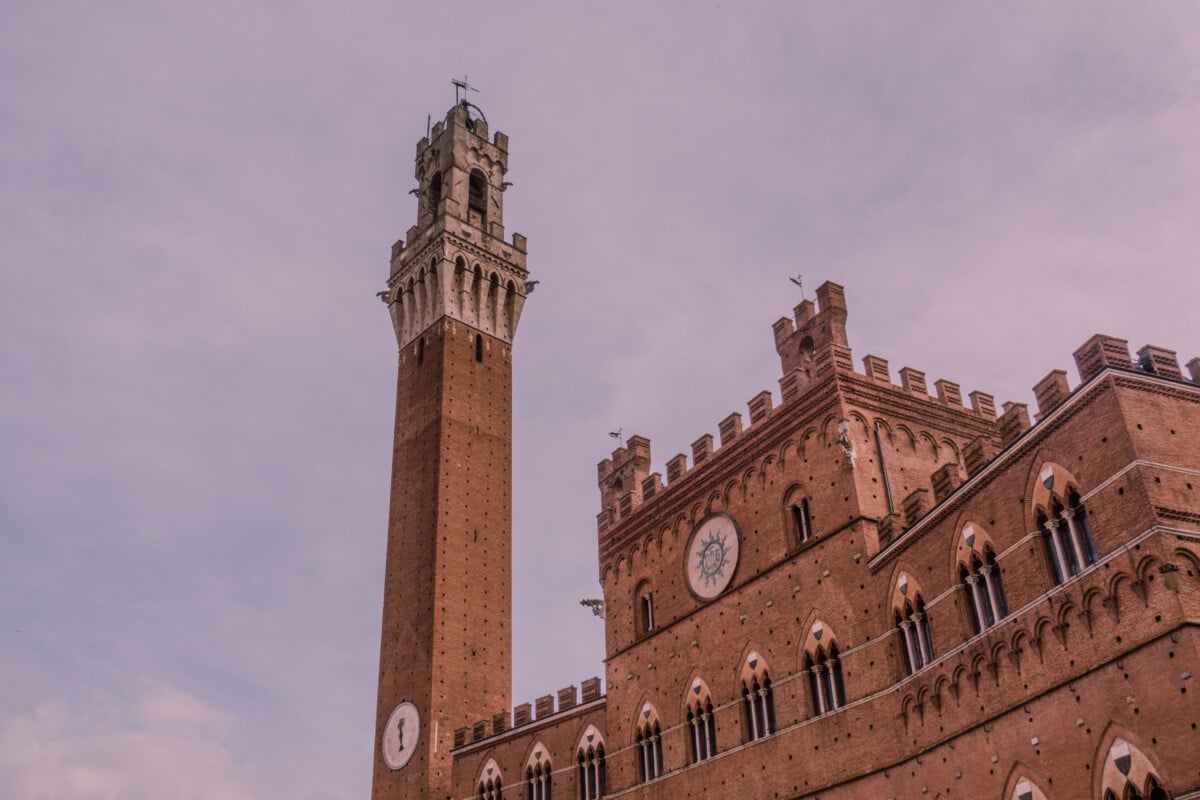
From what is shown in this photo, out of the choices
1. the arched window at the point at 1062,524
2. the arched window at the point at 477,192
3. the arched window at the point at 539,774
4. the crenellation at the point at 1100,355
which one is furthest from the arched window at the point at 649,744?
the arched window at the point at 477,192

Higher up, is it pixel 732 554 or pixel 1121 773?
pixel 732 554

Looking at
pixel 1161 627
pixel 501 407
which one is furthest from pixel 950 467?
pixel 501 407

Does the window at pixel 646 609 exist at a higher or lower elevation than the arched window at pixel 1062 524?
higher

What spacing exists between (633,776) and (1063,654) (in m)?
13.3

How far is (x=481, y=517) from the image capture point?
40.7 m

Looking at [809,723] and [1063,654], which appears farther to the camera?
[809,723]

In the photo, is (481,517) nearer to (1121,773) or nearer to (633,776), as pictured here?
(633,776)

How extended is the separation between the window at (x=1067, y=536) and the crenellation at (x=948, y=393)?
8.99 metres

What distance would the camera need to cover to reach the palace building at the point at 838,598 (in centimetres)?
1595

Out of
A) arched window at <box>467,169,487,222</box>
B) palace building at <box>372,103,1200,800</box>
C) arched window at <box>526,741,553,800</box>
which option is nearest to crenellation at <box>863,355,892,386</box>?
palace building at <box>372,103,1200,800</box>

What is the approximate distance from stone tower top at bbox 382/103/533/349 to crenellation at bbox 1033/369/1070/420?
94.4 feet

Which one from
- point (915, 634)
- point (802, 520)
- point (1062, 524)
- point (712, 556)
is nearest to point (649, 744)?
point (712, 556)

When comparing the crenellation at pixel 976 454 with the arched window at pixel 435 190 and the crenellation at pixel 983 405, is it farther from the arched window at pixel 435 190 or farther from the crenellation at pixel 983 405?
the arched window at pixel 435 190

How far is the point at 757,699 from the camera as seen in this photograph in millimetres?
24219
